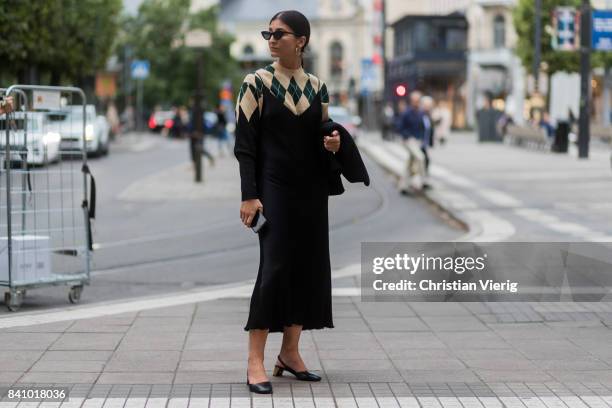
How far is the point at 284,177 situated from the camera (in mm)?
6629

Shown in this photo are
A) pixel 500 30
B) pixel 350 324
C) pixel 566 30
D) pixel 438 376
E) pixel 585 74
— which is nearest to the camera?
pixel 438 376

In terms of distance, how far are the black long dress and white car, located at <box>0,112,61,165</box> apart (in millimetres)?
3827

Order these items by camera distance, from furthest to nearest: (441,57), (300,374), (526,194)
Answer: (441,57), (526,194), (300,374)

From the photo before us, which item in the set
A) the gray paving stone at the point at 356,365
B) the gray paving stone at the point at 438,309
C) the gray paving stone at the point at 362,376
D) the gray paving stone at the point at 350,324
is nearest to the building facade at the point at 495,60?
the gray paving stone at the point at 438,309

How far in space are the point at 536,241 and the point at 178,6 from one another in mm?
79786

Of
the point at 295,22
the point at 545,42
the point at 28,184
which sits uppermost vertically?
the point at 545,42

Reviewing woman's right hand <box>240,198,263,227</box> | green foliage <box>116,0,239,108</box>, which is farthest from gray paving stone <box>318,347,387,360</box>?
green foliage <box>116,0,239,108</box>

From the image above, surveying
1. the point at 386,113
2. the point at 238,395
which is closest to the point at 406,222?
the point at 238,395

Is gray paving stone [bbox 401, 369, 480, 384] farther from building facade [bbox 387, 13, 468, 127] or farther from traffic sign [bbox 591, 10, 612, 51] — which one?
building facade [bbox 387, 13, 468, 127]

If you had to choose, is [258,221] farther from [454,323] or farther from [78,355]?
[454,323]

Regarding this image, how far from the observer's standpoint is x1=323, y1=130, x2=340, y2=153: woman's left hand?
21.5 feet

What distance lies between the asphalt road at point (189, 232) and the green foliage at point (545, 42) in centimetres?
2801

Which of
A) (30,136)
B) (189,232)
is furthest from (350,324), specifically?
(189,232)

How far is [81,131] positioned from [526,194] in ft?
32.7
